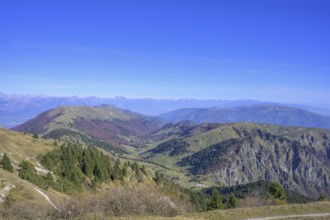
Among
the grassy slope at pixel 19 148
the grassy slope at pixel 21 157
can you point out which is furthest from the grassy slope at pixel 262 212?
the grassy slope at pixel 19 148

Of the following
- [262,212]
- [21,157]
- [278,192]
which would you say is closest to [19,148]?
[21,157]

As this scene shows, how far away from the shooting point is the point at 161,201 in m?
43.8

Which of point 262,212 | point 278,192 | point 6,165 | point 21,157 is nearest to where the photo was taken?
point 262,212

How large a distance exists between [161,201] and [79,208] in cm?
1146

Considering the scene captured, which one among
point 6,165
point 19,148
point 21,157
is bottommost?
point 21,157

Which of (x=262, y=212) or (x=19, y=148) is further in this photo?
(x=19, y=148)

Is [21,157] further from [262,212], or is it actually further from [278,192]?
[278,192]

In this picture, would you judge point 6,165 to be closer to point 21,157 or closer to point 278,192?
point 21,157

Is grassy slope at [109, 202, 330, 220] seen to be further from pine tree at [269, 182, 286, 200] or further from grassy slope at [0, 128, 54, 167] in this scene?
grassy slope at [0, 128, 54, 167]

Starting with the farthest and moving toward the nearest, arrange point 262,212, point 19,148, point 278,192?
1. point 19,148
2. point 278,192
3. point 262,212

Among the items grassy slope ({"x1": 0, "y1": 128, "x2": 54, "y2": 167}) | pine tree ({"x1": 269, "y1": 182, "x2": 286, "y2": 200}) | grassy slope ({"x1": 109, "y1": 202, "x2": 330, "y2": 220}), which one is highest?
grassy slope ({"x1": 109, "y1": 202, "x2": 330, "y2": 220})

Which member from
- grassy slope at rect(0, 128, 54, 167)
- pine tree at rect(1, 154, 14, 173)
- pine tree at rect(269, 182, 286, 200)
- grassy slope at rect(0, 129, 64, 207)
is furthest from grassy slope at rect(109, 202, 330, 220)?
grassy slope at rect(0, 128, 54, 167)

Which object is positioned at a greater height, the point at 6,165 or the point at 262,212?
the point at 262,212

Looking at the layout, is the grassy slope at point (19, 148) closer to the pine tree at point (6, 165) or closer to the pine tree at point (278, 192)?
the pine tree at point (6, 165)
